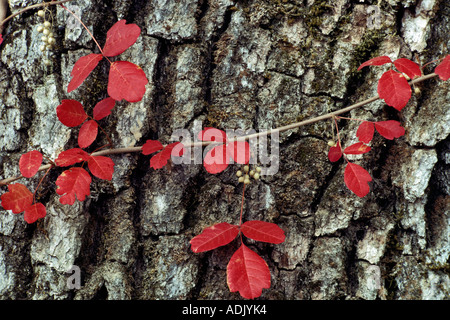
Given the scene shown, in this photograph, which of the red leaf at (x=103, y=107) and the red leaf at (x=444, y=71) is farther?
the red leaf at (x=103, y=107)

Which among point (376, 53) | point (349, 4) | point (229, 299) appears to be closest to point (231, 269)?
point (229, 299)

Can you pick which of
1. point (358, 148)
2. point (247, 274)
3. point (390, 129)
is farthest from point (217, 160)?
point (390, 129)

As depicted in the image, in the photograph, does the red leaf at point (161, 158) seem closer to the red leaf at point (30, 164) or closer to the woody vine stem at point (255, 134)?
the woody vine stem at point (255, 134)

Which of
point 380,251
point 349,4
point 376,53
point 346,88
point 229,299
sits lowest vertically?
point 229,299

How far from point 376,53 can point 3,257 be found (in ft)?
5.75

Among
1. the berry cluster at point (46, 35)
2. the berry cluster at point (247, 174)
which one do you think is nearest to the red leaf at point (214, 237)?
the berry cluster at point (247, 174)

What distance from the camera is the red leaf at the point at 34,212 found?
1366 millimetres

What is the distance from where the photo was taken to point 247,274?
1.27 metres

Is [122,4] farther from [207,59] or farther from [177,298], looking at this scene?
[177,298]

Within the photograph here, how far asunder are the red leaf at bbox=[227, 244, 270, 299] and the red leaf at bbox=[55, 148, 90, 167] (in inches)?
A: 26.3

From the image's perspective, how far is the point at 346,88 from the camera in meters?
1.48

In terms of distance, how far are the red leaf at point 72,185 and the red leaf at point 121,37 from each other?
444 millimetres

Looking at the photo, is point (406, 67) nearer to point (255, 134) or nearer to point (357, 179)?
point (357, 179)

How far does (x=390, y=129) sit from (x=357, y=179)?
0.23 metres
